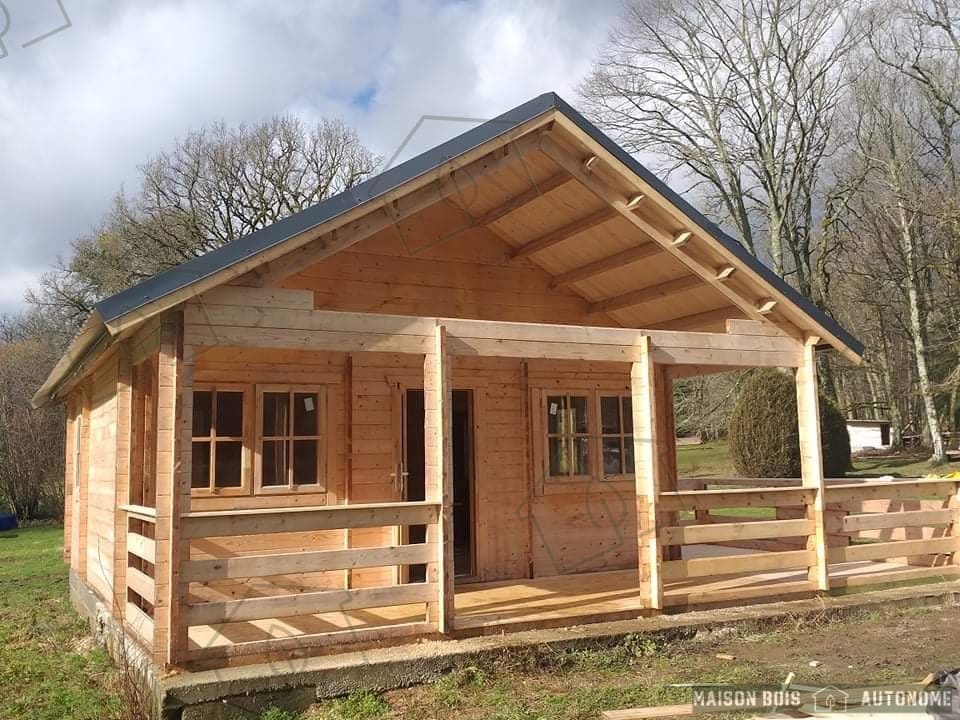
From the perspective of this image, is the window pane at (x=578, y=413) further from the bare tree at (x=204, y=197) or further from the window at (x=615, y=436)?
the bare tree at (x=204, y=197)

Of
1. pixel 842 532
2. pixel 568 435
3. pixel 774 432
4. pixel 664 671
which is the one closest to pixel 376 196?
pixel 664 671

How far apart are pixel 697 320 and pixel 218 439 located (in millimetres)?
5002

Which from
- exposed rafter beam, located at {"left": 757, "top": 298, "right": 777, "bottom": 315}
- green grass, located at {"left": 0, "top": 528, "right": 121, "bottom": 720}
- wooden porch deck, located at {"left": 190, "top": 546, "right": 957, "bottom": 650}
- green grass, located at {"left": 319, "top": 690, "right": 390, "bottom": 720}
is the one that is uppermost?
exposed rafter beam, located at {"left": 757, "top": 298, "right": 777, "bottom": 315}

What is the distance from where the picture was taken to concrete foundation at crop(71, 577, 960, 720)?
543 cm

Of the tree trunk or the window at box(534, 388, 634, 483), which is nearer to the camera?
the window at box(534, 388, 634, 483)

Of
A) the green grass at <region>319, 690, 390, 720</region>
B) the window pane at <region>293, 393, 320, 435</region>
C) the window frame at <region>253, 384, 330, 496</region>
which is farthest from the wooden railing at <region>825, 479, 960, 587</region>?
the window pane at <region>293, 393, 320, 435</region>

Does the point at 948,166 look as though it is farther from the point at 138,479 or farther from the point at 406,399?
the point at 138,479

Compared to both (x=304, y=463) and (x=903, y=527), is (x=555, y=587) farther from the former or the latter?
(x=903, y=527)

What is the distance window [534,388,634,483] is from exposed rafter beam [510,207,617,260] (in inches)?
62.0

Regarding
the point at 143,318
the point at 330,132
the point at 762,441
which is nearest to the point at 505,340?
the point at 143,318

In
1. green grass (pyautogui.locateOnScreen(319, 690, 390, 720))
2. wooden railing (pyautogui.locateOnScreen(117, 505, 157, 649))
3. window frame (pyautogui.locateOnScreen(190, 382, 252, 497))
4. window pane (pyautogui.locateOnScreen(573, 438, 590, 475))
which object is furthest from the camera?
window pane (pyautogui.locateOnScreen(573, 438, 590, 475))

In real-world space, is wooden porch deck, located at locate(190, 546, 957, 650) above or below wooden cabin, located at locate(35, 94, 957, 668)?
below

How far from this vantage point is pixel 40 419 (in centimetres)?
2508

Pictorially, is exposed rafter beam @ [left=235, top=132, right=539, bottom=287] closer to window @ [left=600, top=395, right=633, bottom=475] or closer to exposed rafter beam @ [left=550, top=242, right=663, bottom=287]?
exposed rafter beam @ [left=550, top=242, right=663, bottom=287]
